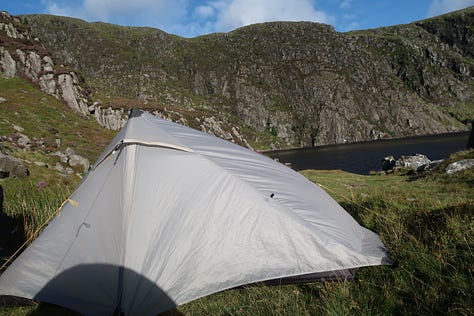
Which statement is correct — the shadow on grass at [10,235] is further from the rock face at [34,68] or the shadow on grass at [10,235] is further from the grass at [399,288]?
the rock face at [34,68]

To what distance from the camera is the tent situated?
178 inches

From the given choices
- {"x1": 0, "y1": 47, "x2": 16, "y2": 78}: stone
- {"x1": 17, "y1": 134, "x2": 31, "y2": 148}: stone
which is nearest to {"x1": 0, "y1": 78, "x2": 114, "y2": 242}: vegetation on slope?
{"x1": 17, "y1": 134, "x2": 31, "y2": 148}: stone

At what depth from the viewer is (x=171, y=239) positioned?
4.70 meters

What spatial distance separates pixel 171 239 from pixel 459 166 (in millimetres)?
19413

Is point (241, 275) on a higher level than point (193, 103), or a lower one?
lower

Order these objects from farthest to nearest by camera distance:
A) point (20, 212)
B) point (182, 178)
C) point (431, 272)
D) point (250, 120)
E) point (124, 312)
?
point (250, 120) < point (20, 212) < point (182, 178) < point (124, 312) < point (431, 272)

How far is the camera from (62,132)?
33188 millimetres

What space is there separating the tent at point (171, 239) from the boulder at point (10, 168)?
8.83 meters

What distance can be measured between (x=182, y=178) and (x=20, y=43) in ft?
187

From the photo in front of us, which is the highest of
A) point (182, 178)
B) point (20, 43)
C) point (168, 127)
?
point (20, 43)

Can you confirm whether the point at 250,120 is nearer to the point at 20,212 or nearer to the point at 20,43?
the point at 20,43

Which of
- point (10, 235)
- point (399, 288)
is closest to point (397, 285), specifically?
point (399, 288)

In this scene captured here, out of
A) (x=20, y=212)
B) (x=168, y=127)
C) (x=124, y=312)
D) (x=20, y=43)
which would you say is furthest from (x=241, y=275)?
(x=20, y=43)

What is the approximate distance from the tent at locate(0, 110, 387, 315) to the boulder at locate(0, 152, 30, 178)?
29.0 feet
